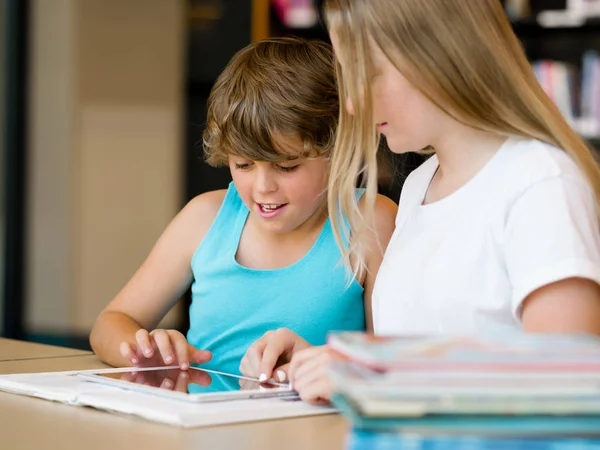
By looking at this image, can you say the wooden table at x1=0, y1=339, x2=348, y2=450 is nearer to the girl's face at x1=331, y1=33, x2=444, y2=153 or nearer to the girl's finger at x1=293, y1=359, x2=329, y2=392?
the girl's finger at x1=293, y1=359, x2=329, y2=392

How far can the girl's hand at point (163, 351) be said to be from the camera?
122 centimetres

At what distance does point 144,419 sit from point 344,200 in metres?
0.46

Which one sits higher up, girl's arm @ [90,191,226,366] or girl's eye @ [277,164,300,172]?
girl's eye @ [277,164,300,172]

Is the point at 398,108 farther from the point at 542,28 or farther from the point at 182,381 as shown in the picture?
the point at 542,28

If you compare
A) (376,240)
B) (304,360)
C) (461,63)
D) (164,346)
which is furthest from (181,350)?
(461,63)

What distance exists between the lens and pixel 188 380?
1086mm

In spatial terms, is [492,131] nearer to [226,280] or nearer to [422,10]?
[422,10]

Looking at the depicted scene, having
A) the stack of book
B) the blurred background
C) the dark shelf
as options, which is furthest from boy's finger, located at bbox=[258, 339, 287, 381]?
the blurred background

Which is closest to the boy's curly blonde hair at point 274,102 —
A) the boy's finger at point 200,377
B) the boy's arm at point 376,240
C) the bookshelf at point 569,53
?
the boy's arm at point 376,240

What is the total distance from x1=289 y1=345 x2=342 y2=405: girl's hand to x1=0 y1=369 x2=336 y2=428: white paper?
0.01 metres

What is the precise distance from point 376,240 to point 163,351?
407mm

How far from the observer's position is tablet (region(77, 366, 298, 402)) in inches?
38.6

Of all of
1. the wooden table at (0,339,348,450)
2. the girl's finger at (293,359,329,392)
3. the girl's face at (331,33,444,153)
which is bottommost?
the wooden table at (0,339,348,450)

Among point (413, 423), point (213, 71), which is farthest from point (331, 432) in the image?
point (213, 71)
